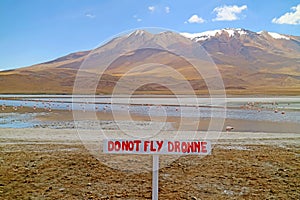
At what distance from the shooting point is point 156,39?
531 cm

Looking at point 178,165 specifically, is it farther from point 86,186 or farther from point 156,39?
point 156,39

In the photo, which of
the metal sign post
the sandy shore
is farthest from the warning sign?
the sandy shore

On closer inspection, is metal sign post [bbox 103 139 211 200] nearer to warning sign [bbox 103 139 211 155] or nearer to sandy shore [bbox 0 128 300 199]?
warning sign [bbox 103 139 211 155]

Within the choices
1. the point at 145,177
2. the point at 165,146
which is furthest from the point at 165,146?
the point at 145,177

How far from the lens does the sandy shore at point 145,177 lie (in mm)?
6117

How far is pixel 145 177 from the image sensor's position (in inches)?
282

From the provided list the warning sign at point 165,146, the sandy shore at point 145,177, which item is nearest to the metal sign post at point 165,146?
the warning sign at point 165,146

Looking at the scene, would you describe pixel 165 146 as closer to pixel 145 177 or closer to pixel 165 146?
pixel 165 146

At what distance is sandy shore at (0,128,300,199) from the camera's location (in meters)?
6.12

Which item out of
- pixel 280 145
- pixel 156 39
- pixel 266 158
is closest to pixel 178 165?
pixel 266 158

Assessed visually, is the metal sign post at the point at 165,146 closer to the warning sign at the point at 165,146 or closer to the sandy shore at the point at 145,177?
the warning sign at the point at 165,146

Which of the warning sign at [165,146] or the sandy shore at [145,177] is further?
the sandy shore at [145,177]

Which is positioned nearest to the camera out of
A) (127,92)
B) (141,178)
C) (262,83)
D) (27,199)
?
(27,199)

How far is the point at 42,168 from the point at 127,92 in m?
2.81
